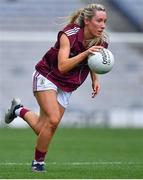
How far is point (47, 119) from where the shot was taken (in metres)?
9.95

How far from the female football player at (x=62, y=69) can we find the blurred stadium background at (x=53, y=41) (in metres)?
14.4

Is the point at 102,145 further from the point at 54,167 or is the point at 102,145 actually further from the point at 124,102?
the point at 124,102

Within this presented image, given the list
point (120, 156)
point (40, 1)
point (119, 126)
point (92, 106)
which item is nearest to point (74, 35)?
point (120, 156)

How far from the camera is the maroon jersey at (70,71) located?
9.90 meters

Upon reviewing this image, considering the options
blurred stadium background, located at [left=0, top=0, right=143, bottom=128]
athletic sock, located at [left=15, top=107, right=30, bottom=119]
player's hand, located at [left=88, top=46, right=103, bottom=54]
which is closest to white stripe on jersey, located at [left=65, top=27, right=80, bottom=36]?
player's hand, located at [left=88, top=46, right=103, bottom=54]

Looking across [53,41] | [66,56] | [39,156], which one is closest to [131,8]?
[53,41]

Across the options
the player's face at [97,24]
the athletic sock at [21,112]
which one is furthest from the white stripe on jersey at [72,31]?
the athletic sock at [21,112]

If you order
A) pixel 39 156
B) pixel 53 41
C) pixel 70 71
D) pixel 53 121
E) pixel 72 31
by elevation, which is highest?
pixel 53 41

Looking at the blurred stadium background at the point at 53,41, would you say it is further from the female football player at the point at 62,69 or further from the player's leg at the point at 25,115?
the female football player at the point at 62,69

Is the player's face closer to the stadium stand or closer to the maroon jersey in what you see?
the maroon jersey

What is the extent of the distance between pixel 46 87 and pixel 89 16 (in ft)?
3.10

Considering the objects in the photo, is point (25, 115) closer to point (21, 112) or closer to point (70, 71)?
point (21, 112)

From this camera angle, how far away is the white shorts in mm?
9977

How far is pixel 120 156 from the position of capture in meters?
14.0
